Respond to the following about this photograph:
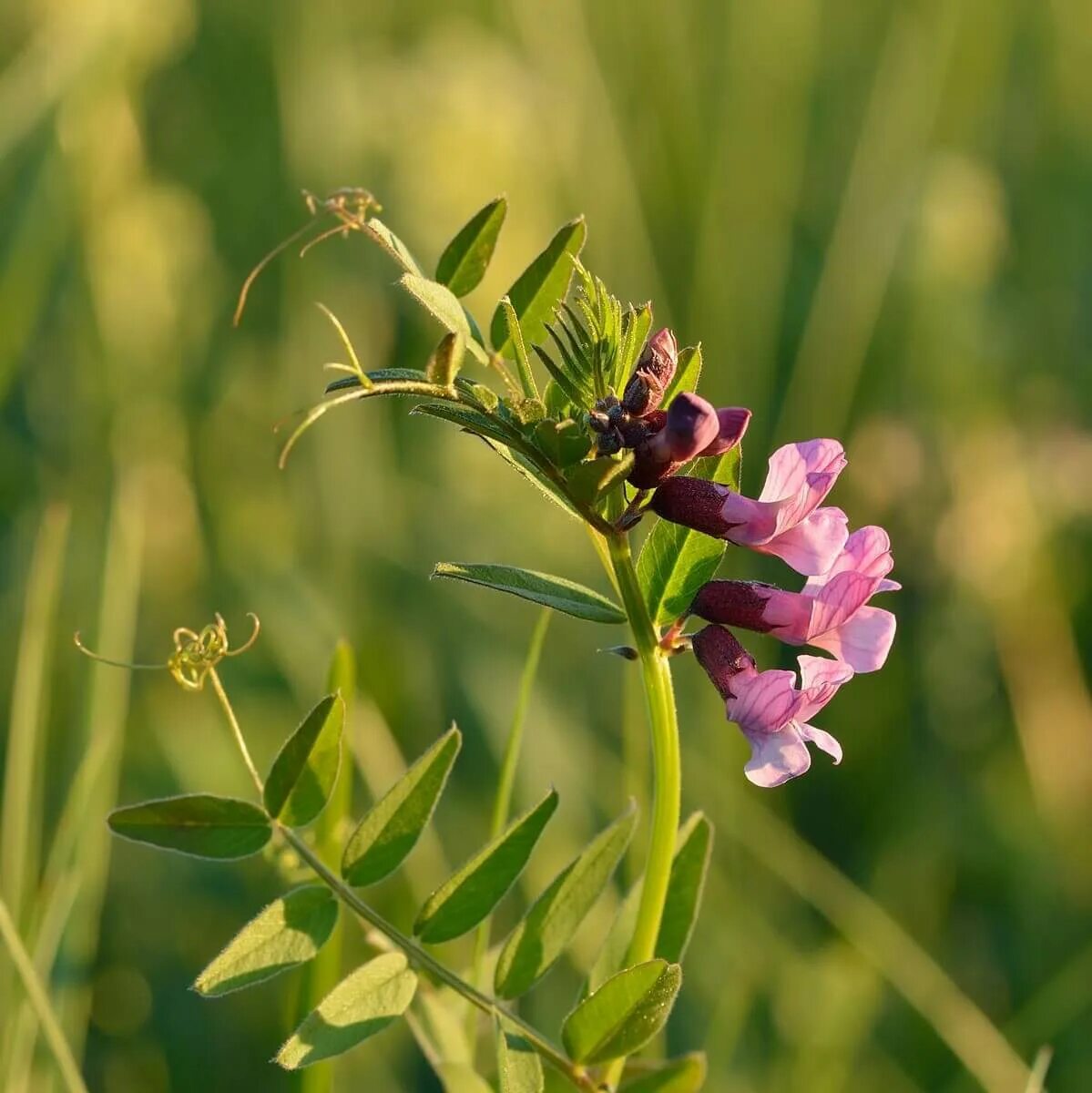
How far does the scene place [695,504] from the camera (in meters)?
0.57

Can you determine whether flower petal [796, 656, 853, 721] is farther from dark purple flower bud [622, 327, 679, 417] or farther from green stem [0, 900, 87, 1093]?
green stem [0, 900, 87, 1093]

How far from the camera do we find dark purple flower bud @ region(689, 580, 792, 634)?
590 mm

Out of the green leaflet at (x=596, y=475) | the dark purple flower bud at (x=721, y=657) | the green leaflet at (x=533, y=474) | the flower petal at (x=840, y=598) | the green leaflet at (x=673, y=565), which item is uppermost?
the green leaflet at (x=596, y=475)

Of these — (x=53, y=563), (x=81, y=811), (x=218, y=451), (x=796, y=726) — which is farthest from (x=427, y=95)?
(x=796, y=726)

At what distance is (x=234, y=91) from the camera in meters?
2.51

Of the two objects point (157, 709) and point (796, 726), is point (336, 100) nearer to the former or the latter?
point (157, 709)

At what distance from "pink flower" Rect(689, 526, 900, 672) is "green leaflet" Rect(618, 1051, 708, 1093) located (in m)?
0.21

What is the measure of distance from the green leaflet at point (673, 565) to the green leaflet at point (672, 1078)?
0.21 m

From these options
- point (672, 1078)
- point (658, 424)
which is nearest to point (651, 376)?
point (658, 424)

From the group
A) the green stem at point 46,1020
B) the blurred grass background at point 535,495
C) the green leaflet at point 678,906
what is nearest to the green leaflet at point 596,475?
the green leaflet at point 678,906

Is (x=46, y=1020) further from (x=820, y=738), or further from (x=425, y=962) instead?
(x=820, y=738)

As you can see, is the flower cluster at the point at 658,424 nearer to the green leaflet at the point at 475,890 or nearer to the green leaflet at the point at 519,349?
the green leaflet at the point at 519,349

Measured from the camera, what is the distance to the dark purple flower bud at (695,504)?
0.57 metres

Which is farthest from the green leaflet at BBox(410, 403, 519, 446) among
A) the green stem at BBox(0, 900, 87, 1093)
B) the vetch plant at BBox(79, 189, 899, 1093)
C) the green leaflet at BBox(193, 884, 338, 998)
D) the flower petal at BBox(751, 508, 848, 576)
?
the green stem at BBox(0, 900, 87, 1093)
